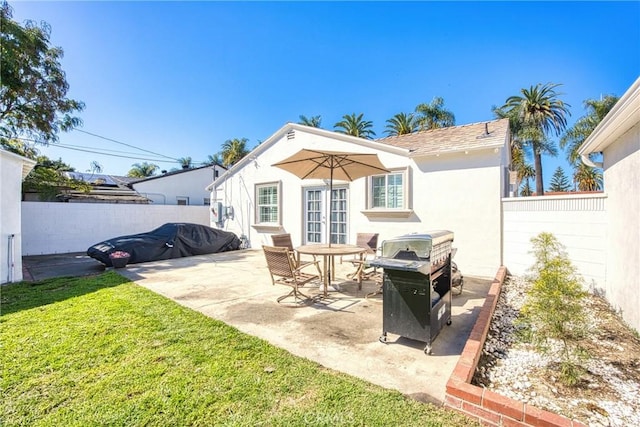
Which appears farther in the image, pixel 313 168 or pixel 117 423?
pixel 313 168

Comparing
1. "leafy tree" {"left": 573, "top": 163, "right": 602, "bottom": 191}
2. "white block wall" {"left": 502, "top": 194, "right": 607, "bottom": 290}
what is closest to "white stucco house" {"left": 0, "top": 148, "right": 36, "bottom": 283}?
"white block wall" {"left": 502, "top": 194, "right": 607, "bottom": 290}

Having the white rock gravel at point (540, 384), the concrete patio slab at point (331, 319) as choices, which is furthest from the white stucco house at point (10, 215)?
the white rock gravel at point (540, 384)

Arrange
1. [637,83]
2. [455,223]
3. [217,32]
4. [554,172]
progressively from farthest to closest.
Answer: [554,172] < [217,32] < [455,223] < [637,83]

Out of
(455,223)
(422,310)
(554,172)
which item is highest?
(554,172)

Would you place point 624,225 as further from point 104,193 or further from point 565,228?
point 104,193

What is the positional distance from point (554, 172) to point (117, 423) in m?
49.1

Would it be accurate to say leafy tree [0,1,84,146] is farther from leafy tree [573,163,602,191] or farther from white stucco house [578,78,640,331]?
leafy tree [573,163,602,191]

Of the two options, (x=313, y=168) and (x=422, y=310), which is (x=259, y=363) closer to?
(x=422, y=310)

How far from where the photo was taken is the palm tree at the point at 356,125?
1099 inches

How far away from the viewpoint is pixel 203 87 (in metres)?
14.6

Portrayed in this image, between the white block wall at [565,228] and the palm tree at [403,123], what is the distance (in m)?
22.5

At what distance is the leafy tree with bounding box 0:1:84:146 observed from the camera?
11.6 m

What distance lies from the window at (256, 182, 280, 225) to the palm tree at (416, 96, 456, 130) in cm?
2004

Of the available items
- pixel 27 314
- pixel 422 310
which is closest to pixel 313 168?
pixel 422 310
